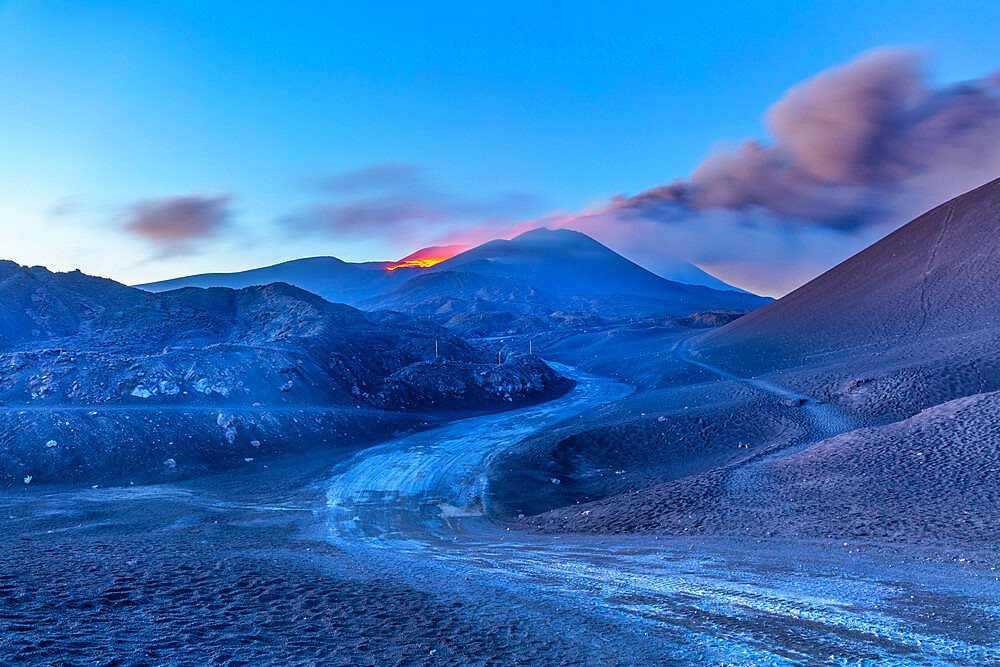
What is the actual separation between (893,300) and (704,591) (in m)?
52.2

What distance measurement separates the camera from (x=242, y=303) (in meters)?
62.8

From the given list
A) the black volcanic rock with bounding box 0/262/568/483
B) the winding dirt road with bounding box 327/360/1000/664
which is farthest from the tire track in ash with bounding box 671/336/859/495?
the black volcanic rock with bounding box 0/262/568/483

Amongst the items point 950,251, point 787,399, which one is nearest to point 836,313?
point 950,251

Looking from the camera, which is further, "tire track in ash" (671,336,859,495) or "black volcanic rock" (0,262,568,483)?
"black volcanic rock" (0,262,568,483)

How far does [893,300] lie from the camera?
50438 mm

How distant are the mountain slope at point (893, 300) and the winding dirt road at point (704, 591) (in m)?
33.2

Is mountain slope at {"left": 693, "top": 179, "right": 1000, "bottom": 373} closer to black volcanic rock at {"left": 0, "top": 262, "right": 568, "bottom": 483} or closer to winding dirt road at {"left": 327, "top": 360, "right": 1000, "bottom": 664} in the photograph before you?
black volcanic rock at {"left": 0, "top": 262, "right": 568, "bottom": 483}

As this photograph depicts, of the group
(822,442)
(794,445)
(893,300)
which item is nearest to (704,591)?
(822,442)

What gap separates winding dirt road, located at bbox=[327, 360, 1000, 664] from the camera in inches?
261

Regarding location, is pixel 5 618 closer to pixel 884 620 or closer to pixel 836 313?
pixel 884 620

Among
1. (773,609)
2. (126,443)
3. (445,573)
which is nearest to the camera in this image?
(773,609)

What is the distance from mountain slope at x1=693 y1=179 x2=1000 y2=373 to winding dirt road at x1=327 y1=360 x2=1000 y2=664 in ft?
109

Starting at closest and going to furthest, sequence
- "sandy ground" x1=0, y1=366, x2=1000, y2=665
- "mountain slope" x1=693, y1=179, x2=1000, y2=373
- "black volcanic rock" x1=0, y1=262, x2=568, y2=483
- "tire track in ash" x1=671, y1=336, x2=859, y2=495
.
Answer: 1. "sandy ground" x1=0, y1=366, x2=1000, y2=665
2. "tire track in ash" x1=671, y1=336, x2=859, y2=495
3. "black volcanic rock" x1=0, y1=262, x2=568, y2=483
4. "mountain slope" x1=693, y1=179, x2=1000, y2=373

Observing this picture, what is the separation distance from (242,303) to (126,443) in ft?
133
